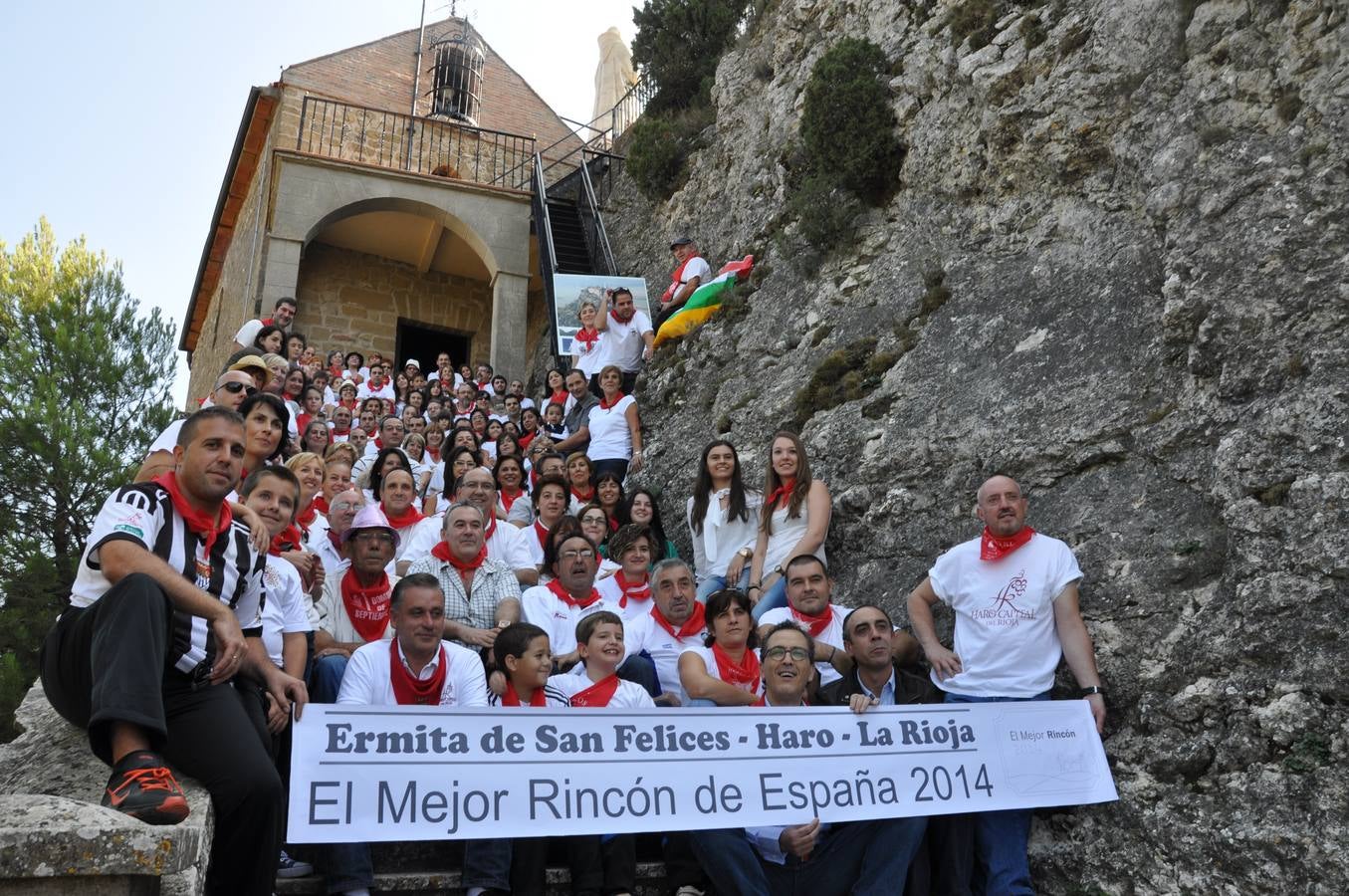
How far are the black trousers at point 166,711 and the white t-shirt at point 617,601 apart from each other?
2700 mm

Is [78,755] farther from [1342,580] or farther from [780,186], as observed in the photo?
[780,186]

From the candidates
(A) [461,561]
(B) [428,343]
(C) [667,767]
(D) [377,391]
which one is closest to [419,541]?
(A) [461,561]

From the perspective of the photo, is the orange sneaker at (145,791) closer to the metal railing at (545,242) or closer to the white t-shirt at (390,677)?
the white t-shirt at (390,677)

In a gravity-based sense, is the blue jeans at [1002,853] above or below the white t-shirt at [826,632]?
below

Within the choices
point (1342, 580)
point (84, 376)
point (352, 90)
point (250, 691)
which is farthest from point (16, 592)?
point (1342, 580)

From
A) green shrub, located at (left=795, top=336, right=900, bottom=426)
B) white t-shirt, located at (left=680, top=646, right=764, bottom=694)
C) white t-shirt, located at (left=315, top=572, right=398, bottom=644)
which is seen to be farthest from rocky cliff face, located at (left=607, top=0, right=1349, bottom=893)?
white t-shirt, located at (left=315, top=572, right=398, bottom=644)

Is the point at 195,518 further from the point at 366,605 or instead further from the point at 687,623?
the point at 687,623

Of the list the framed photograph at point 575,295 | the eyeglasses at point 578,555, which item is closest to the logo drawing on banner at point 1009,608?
the eyeglasses at point 578,555

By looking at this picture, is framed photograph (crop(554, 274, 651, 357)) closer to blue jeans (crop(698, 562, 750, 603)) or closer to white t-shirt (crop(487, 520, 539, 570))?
white t-shirt (crop(487, 520, 539, 570))

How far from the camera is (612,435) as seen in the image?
863 cm

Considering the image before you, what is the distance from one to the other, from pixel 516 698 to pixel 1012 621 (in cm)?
209

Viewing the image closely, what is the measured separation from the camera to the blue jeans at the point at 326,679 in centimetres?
412

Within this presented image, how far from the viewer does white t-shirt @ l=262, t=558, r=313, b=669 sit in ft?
12.3

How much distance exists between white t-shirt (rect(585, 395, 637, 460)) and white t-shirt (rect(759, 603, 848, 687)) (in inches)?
146
